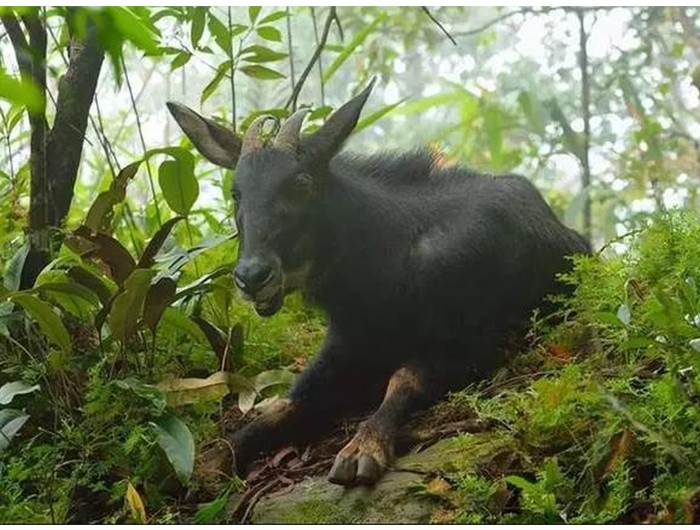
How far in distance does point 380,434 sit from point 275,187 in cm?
76

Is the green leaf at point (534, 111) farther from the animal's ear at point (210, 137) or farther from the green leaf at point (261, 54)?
the animal's ear at point (210, 137)

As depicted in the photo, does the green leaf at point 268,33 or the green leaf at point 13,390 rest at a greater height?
the green leaf at point 268,33

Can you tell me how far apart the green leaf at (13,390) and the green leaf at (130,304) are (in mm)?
279

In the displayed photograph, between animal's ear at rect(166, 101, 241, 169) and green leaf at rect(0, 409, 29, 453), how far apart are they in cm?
95

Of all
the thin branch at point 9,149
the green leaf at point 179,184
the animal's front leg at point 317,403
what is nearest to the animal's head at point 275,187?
the green leaf at point 179,184

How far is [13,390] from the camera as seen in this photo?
2.87m

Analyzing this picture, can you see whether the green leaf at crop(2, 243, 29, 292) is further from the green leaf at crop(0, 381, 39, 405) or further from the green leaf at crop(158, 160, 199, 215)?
the green leaf at crop(158, 160, 199, 215)

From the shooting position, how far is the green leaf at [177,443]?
8.66 feet

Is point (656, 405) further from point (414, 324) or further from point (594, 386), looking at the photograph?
point (414, 324)

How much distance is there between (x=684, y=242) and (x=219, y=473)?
1.45 meters

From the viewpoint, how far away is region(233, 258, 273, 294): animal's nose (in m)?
2.77

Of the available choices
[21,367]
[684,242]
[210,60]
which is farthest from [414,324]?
[210,60]

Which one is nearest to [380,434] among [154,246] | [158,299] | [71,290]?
[158,299]

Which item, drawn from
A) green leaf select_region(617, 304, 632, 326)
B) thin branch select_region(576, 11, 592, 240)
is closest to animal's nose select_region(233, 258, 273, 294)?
green leaf select_region(617, 304, 632, 326)
